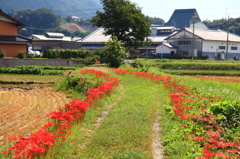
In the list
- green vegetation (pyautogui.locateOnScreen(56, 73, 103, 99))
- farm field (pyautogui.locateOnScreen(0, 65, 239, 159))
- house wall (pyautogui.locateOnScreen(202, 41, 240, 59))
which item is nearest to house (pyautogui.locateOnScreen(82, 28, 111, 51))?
house wall (pyautogui.locateOnScreen(202, 41, 240, 59))

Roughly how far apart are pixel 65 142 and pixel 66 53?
110ft

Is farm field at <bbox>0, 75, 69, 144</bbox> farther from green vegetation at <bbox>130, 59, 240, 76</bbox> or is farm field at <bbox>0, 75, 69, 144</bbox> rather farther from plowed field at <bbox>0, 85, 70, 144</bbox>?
green vegetation at <bbox>130, 59, 240, 76</bbox>

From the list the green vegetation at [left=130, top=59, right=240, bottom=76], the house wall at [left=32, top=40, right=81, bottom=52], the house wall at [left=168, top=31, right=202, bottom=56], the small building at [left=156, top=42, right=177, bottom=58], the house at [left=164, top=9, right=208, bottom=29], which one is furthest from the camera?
the house at [left=164, top=9, right=208, bottom=29]

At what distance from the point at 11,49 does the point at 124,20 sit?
1483 centimetres

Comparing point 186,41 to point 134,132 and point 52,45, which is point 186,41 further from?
point 134,132

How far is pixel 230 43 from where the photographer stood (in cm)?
6725

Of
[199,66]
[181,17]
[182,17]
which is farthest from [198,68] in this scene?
[181,17]

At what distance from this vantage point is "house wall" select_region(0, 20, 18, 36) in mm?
39188

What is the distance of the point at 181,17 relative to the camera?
122 m

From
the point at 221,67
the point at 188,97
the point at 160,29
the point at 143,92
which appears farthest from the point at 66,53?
the point at 160,29

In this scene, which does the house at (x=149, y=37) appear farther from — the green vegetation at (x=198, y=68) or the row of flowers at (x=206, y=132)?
the row of flowers at (x=206, y=132)

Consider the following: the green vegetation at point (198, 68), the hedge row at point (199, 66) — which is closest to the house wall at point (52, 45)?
the green vegetation at point (198, 68)

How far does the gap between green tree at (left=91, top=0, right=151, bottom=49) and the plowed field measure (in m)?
23.2

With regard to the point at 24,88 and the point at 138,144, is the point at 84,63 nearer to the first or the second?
the point at 24,88
